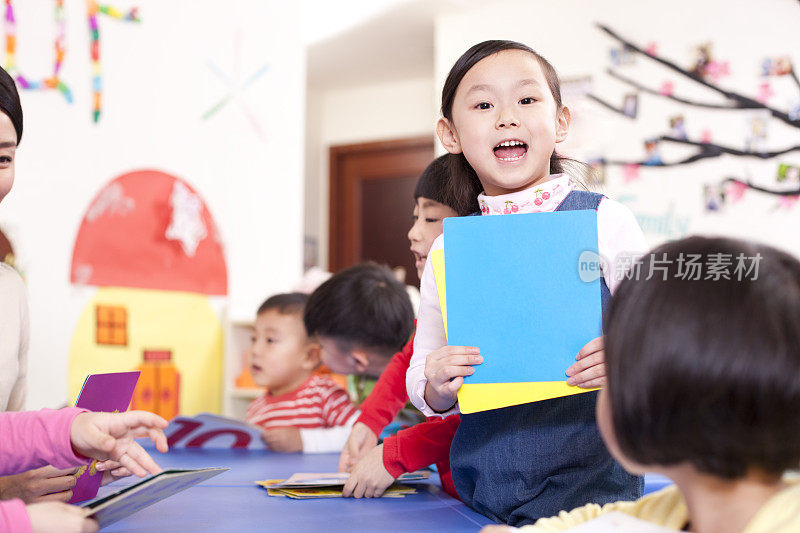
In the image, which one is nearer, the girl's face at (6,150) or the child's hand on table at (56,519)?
the child's hand on table at (56,519)

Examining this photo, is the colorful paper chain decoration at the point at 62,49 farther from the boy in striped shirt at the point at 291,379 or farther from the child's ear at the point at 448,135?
the child's ear at the point at 448,135

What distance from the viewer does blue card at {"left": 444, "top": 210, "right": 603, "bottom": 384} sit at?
0.89 meters

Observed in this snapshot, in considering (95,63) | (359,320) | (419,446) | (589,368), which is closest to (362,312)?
(359,320)

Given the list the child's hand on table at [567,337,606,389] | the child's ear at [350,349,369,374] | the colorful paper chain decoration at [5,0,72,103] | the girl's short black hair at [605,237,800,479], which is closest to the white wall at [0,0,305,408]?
the colorful paper chain decoration at [5,0,72,103]

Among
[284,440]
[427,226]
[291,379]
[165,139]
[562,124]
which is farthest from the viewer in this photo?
[165,139]

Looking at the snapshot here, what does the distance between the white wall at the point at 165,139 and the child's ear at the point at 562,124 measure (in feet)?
5.56

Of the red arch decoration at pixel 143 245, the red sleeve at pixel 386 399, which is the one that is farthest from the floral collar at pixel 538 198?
the red arch decoration at pixel 143 245

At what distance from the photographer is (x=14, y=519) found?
2.32 feet

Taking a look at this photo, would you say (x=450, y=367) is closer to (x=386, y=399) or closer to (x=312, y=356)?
(x=386, y=399)

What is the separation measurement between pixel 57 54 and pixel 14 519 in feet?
6.54

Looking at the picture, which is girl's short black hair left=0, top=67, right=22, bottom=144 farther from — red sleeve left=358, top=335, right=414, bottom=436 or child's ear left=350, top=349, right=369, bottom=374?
child's ear left=350, top=349, right=369, bottom=374

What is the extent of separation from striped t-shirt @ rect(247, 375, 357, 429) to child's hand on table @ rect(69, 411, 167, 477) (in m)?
1.14

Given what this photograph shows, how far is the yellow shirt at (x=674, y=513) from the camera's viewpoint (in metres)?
0.55

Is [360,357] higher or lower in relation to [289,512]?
higher
